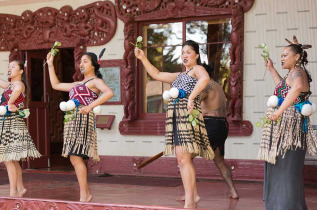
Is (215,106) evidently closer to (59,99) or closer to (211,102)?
(211,102)

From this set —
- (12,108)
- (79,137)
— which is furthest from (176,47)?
(79,137)

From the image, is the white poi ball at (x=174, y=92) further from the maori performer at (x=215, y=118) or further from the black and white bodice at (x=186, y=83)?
the maori performer at (x=215, y=118)

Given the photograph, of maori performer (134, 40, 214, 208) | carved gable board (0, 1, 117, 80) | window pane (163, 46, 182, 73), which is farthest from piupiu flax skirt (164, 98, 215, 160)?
carved gable board (0, 1, 117, 80)

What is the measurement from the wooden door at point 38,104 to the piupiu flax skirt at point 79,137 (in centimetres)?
397

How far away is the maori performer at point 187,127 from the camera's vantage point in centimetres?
483

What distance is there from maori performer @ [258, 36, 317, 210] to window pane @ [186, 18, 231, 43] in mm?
3158

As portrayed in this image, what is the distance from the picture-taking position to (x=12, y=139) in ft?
19.4

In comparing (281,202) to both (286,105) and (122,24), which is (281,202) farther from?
(122,24)

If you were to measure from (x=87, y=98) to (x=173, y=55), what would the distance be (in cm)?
301

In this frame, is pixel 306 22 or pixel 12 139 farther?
pixel 306 22

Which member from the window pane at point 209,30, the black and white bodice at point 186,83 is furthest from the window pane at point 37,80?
the black and white bodice at point 186,83

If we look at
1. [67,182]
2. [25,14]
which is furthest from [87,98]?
[25,14]

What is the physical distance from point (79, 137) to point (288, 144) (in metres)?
1.96

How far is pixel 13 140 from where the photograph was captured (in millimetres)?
5914
